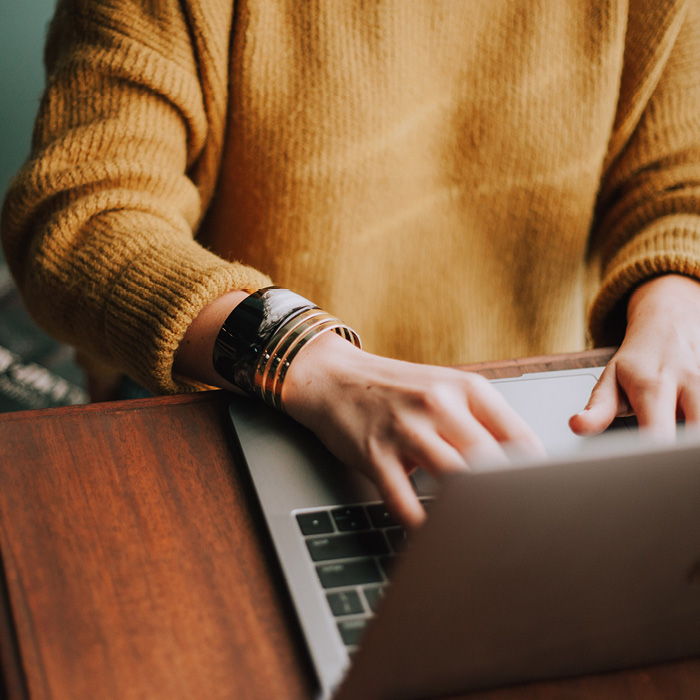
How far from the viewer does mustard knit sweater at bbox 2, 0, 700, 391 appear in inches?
23.9

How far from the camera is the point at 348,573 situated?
0.38 metres

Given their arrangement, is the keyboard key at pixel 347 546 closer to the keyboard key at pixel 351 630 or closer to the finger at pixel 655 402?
the keyboard key at pixel 351 630

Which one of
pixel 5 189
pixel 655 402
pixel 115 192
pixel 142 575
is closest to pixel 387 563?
pixel 142 575

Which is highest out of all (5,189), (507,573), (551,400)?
(507,573)

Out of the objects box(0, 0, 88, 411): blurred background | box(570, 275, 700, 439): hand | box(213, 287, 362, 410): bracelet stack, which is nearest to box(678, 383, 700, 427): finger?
box(570, 275, 700, 439): hand

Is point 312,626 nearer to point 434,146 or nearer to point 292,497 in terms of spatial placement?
point 292,497

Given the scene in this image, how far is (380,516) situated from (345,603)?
0.07 meters

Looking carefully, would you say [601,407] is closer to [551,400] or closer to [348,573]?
[551,400]

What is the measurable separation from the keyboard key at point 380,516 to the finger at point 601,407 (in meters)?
0.15

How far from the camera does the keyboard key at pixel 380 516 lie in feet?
1.35

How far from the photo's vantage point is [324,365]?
495 mm

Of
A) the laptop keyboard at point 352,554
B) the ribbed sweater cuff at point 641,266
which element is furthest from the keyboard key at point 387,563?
the ribbed sweater cuff at point 641,266

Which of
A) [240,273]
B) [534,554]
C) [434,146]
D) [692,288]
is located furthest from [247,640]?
[434,146]

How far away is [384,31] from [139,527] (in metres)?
0.54
